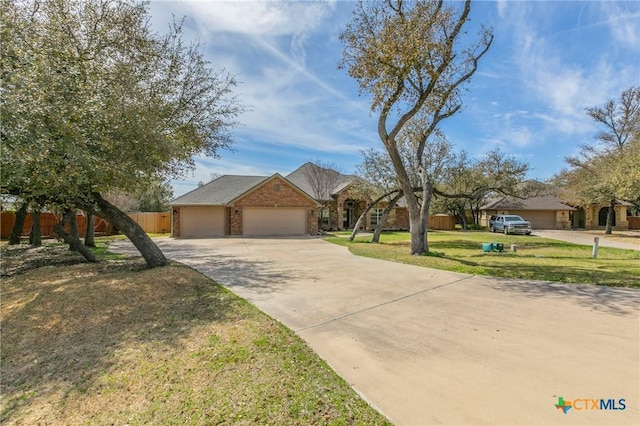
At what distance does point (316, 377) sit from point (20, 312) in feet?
19.6

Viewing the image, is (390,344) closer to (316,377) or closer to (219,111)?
(316,377)

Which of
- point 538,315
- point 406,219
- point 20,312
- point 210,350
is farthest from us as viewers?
point 406,219

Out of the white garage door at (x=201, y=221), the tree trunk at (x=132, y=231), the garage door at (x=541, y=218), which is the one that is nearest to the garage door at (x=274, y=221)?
the white garage door at (x=201, y=221)

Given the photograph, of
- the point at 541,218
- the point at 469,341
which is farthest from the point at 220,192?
the point at 541,218

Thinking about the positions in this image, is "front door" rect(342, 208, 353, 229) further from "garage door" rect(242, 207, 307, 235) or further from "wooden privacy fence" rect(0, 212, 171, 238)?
"wooden privacy fence" rect(0, 212, 171, 238)

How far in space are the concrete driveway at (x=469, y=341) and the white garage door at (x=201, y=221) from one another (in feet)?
53.0

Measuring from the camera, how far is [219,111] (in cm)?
1210

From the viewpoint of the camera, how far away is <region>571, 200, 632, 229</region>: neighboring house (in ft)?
118

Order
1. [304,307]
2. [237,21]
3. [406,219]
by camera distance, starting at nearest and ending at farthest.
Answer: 1. [304,307]
2. [237,21]
3. [406,219]

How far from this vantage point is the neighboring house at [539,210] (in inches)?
1346

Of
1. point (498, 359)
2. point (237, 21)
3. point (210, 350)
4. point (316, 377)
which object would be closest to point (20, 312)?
point (210, 350)

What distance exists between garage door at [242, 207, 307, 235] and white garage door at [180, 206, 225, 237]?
5.76 ft

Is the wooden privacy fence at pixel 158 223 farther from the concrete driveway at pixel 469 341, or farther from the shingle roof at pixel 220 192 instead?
the concrete driveway at pixel 469 341

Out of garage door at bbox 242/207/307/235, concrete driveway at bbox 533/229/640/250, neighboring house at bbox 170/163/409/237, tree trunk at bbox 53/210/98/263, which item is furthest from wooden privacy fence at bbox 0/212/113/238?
concrete driveway at bbox 533/229/640/250
